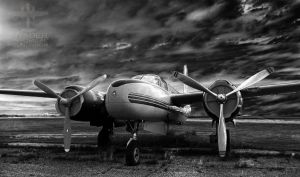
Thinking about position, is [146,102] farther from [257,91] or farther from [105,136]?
[257,91]

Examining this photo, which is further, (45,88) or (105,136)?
(105,136)

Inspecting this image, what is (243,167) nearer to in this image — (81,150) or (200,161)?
(200,161)

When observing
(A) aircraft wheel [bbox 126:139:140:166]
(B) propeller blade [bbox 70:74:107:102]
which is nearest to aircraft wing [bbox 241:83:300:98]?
(A) aircraft wheel [bbox 126:139:140:166]

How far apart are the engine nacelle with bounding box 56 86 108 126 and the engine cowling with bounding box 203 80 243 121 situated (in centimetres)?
489

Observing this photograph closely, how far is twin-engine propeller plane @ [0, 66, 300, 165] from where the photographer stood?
11750 mm

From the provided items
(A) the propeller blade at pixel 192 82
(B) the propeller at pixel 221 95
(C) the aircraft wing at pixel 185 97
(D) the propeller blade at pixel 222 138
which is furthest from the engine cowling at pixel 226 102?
(C) the aircraft wing at pixel 185 97

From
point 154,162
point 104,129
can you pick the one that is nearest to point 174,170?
point 154,162

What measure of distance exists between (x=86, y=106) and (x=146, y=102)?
354cm

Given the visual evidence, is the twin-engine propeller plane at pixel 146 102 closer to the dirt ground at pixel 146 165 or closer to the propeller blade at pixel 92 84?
the propeller blade at pixel 92 84

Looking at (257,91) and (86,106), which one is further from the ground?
(257,91)

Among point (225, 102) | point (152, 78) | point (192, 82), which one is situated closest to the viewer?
point (225, 102)

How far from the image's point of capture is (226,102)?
13445 mm

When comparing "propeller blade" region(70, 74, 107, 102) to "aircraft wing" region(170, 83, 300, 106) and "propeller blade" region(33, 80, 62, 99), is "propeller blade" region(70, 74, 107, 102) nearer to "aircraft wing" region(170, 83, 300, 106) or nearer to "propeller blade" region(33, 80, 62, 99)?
"propeller blade" region(33, 80, 62, 99)

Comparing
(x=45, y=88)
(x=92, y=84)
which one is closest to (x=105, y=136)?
(x=92, y=84)
